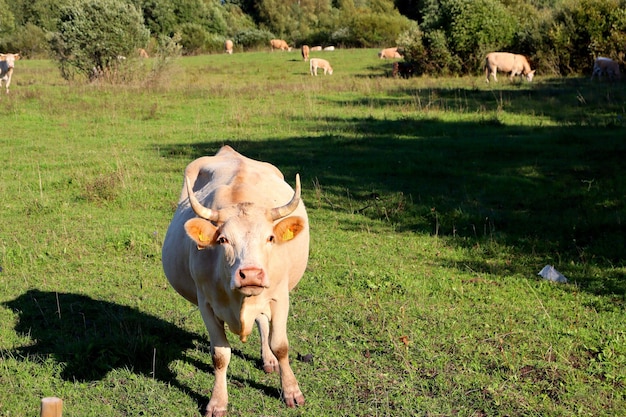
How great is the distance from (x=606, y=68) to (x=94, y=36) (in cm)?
1941

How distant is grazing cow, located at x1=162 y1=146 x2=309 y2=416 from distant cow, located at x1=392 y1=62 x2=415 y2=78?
2618 centimetres

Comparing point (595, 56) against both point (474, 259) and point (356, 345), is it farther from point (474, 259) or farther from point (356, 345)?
point (356, 345)

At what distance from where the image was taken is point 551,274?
8.27 metres

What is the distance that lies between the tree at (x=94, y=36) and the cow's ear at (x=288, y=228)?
23.8 metres

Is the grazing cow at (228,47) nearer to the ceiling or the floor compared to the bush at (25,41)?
nearer to the floor

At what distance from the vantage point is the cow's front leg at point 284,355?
18.0ft

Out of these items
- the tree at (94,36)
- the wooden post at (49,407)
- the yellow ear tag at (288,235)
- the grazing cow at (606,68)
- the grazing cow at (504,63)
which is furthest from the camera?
the grazing cow at (504,63)

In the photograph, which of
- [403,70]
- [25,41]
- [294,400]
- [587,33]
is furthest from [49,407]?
[25,41]

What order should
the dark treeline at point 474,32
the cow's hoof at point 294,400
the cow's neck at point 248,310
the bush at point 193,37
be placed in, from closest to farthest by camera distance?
the cow's neck at point 248,310 → the cow's hoof at point 294,400 → the dark treeline at point 474,32 → the bush at point 193,37

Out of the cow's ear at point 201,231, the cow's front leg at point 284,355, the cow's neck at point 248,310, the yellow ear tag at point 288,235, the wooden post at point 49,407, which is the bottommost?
the cow's front leg at point 284,355

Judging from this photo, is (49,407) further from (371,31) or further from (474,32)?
(371,31)

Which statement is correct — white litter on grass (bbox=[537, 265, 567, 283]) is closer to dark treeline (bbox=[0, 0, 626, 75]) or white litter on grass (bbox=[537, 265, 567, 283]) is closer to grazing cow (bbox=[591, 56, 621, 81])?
grazing cow (bbox=[591, 56, 621, 81])

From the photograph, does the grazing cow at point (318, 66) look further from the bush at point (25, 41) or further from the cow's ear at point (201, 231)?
the cow's ear at point (201, 231)

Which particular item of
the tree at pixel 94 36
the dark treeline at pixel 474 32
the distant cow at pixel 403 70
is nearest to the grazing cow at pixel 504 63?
the dark treeline at pixel 474 32
